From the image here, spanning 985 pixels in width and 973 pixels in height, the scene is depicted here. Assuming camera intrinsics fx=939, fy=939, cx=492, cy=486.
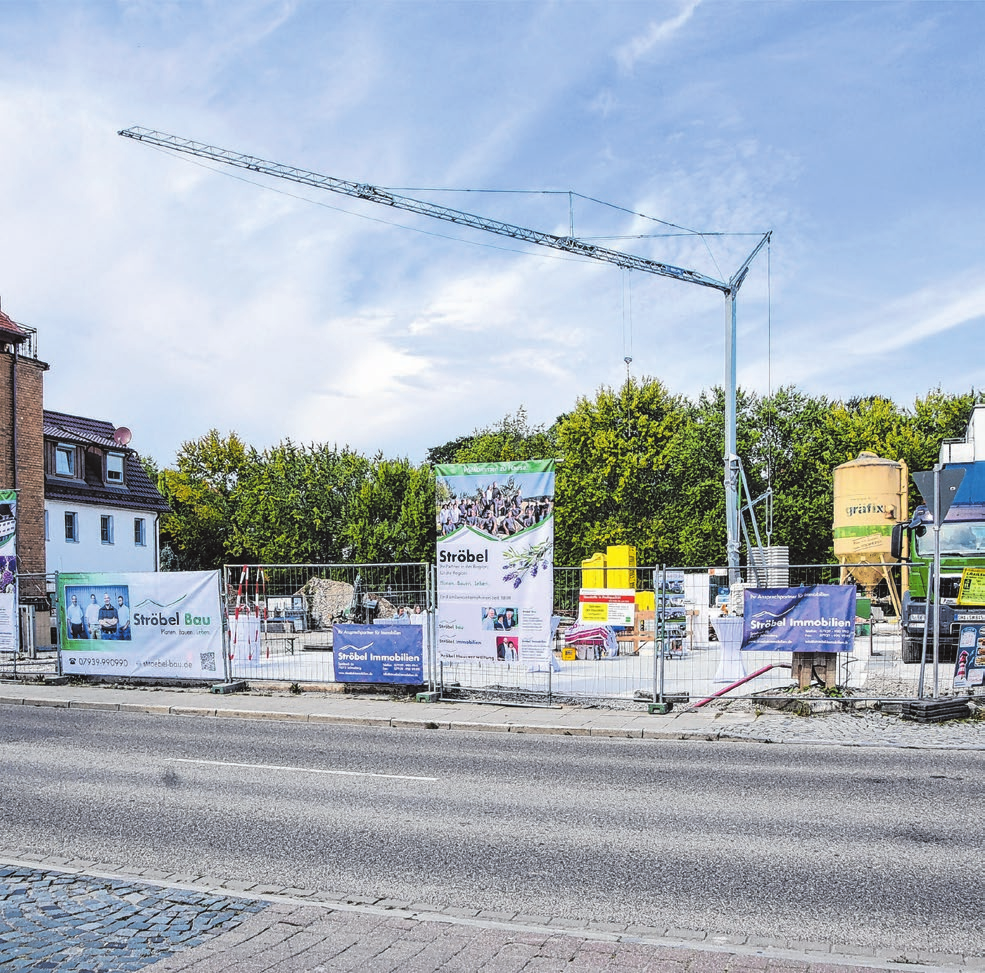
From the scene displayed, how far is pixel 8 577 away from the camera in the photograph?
2002 centimetres

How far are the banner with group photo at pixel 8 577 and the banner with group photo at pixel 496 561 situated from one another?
10041 mm

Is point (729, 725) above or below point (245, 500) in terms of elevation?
below

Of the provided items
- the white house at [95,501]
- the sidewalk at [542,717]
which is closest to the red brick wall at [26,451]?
the white house at [95,501]

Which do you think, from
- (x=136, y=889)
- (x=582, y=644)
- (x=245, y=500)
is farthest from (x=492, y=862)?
(x=245, y=500)

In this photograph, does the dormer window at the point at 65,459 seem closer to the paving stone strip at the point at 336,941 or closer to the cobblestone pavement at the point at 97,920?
the cobblestone pavement at the point at 97,920

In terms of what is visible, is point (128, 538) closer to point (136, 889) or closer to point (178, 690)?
point (178, 690)

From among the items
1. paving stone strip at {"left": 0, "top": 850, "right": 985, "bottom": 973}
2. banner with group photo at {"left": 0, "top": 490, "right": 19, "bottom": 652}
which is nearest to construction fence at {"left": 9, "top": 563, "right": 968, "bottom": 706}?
banner with group photo at {"left": 0, "top": 490, "right": 19, "bottom": 652}

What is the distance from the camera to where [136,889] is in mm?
6000

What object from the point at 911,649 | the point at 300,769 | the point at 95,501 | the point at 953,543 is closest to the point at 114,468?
the point at 95,501

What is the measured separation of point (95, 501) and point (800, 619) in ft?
119

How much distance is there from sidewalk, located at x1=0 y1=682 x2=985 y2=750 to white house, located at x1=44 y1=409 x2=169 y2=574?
24730mm

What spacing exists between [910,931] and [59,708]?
1453 centimetres

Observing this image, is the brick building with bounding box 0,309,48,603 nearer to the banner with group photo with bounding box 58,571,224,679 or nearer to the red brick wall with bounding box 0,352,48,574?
the red brick wall with bounding box 0,352,48,574

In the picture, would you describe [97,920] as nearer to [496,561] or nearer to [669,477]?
[496,561]
